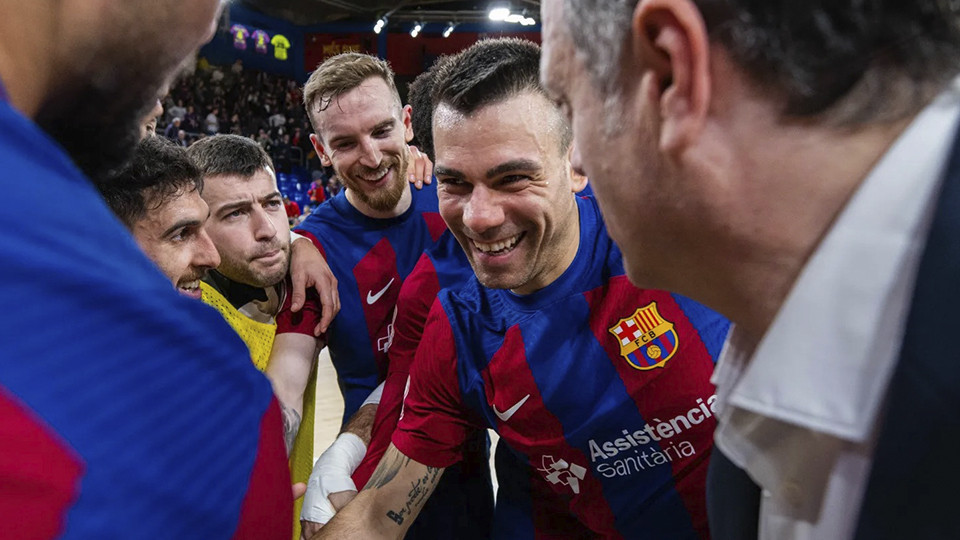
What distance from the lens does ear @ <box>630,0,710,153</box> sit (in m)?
0.56

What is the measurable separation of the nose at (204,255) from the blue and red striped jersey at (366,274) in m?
0.57

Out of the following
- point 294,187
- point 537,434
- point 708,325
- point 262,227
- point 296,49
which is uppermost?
point 296,49

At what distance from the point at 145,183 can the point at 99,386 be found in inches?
59.6

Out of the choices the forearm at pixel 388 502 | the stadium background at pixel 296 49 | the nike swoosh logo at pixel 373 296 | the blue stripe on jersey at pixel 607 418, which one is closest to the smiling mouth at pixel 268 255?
the nike swoosh logo at pixel 373 296

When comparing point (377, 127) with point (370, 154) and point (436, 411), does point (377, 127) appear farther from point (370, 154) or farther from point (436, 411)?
point (436, 411)

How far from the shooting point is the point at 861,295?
0.54 meters

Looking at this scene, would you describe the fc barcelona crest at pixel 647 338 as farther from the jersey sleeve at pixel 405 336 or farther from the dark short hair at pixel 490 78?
the jersey sleeve at pixel 405 336

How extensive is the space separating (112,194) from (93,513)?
5.02 feet

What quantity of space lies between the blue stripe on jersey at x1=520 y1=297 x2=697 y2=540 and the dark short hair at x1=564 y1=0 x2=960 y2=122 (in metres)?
1.03

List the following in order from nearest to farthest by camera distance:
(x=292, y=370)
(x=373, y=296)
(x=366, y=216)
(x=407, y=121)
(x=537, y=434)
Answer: (x=537, y=434)
(x=292, y=370)
(x=373, y=296)
(x=366, y=216)
(x=407, y=121)

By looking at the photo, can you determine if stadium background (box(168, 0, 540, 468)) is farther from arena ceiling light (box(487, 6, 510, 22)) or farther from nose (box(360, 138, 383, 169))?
nose (box(360, 138, 383, 169))

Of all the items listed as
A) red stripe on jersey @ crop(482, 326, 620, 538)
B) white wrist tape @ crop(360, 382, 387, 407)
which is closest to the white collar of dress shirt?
red stripe on jersey @ crop(482, 326, 620, 538)

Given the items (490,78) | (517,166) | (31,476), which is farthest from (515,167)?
(31,476)

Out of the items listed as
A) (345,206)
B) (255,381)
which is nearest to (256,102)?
(345,206)
